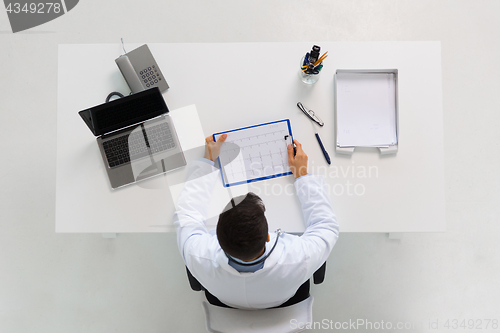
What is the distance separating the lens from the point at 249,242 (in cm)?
89

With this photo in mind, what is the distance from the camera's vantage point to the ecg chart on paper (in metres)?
1.26

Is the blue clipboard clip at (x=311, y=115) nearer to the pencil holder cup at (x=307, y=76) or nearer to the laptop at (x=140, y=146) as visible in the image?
the pencil holder cup at (x=307, y=76)

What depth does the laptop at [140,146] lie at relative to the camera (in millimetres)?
1245

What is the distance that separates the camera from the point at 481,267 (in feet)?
6.22

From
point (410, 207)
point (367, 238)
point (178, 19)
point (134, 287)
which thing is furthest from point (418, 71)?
point (134, 287)

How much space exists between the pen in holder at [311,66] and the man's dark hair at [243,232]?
2.02 ft

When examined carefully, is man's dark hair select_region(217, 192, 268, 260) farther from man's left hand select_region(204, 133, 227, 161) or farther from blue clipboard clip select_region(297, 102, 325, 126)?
blue clipboard clip select_region(297, 102, 325, 126)

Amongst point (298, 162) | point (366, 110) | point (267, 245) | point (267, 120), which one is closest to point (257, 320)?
point (267, 245)

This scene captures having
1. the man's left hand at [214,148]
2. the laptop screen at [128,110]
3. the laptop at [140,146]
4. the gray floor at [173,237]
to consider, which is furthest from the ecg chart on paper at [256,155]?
the gray floor at [173,237]

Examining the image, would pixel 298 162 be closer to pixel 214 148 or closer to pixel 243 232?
pixel 214 148

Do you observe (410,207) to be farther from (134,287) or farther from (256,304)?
(134,287)

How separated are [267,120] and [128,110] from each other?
0.54 m

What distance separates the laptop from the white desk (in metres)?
0.04

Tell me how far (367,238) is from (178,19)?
1.82 meters
